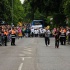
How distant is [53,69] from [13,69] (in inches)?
66.9

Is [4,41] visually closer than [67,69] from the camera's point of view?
No

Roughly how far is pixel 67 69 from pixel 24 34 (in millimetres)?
52701

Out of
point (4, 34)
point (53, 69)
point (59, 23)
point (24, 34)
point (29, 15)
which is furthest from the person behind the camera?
point (29, 15)

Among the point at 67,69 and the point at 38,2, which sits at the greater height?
the point at 38,2

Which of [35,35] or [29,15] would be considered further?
[29,15]

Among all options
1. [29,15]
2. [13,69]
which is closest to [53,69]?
[13,69]

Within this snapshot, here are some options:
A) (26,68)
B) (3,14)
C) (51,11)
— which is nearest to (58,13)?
(51,11)

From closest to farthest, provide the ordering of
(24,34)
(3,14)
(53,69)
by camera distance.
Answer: (53,69) < (3,14) < (24,34)

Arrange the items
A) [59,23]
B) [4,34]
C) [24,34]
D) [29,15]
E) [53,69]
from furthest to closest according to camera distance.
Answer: [29,15] < [24,34] < [59,23] < [4,34] < [53,69]

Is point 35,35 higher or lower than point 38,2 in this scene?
lower

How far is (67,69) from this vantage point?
15555 millimetres

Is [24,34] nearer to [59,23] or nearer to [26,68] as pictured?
[59,23]

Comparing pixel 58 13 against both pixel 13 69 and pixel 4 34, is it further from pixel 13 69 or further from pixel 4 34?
pixel 13 69

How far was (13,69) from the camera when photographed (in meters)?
15.4
